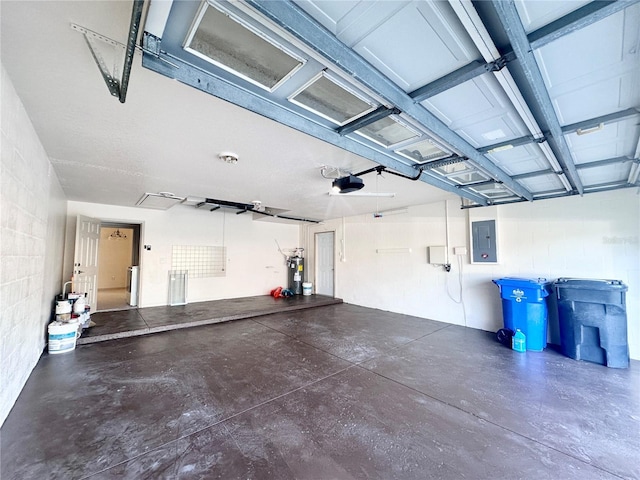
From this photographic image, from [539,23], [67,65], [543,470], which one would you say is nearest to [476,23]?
[539,23]

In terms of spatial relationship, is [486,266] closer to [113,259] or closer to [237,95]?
[237,95]

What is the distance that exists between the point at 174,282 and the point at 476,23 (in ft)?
23.5

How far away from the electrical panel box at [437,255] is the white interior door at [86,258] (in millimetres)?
6961

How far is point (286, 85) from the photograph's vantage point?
177 cm

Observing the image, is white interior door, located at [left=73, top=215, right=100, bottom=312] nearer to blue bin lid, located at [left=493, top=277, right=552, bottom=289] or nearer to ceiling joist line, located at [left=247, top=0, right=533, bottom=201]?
ceiling joist line, located at [left=247, top=0, right=533, bottom=201]

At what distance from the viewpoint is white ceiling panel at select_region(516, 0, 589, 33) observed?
1.16m

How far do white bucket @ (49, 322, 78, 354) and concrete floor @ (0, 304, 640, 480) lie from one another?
0.66 feet

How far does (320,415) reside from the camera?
218 cm

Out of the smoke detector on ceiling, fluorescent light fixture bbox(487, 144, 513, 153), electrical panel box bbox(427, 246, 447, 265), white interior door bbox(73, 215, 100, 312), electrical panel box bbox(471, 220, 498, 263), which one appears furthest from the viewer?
electrical panel box bbox(427, 246, 447, 265)

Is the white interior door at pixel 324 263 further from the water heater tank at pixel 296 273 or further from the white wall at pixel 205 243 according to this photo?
the white wall at pixel 205 243

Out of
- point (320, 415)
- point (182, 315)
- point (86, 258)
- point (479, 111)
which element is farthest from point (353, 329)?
point (86, 258)

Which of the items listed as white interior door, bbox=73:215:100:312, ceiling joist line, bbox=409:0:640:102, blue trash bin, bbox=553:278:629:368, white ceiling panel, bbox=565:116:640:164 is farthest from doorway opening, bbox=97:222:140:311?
blue trash bin, bbox=553:278:629:368

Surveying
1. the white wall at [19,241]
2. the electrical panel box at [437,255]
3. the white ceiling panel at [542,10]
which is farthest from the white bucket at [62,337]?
the electrical panel box at [437,255]

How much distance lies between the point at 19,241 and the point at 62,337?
2084 mm
